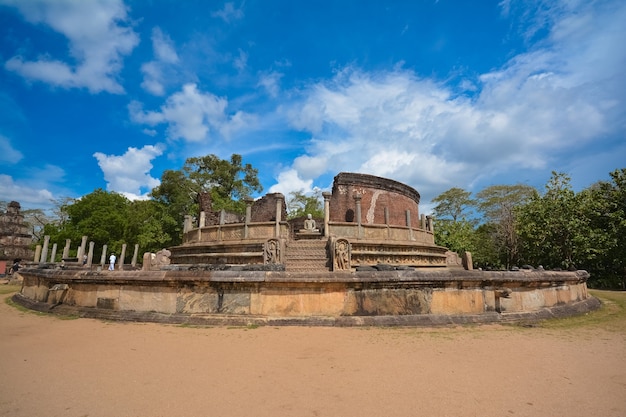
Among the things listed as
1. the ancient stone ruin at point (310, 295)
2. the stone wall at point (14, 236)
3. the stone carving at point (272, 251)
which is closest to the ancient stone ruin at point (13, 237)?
the stone wall at point (14, 236)

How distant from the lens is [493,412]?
2381 millimetres

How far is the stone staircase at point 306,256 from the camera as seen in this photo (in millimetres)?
11891

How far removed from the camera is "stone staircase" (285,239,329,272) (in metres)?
11.9

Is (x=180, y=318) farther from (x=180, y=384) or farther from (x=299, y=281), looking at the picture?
(x=180, y=384)

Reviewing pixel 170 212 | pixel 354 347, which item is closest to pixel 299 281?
pixel 354 347

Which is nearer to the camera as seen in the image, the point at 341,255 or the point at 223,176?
the point at 341,255

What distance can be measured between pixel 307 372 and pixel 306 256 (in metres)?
9.67

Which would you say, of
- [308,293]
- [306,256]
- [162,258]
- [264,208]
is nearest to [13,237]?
[162,258]

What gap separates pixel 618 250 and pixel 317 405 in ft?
70.2

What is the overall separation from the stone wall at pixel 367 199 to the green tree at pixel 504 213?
9.44 metres

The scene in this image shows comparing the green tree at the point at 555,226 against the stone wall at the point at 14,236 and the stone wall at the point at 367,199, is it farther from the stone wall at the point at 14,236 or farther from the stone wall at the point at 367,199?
the stone wall at the point at 14,236

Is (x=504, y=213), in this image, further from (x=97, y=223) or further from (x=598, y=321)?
(x=97, y=223)

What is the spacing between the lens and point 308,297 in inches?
206

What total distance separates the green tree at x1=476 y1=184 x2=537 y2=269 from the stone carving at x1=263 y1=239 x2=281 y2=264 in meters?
21.2
